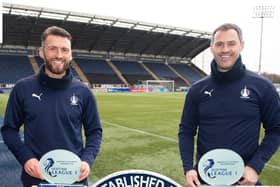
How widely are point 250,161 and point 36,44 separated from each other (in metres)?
42.0

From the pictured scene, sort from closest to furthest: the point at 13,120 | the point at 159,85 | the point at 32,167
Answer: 1. the point at 32,167
2. the point at 13,120
3. the point at 159,85

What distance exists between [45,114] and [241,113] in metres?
1.27

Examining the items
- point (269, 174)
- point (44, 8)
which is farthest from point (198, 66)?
point (269, 174)

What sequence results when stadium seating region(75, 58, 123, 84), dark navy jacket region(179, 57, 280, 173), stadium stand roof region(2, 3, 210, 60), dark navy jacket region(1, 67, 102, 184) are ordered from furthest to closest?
stadium seating region(75, 58, 123, 84)
stadium stand roof region(2, 3, 210, 60)
dark navy jacket region(1, 67, 102, 184)
dark navy jacket region(179, 57, 280, 173)

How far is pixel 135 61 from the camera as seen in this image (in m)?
49.7

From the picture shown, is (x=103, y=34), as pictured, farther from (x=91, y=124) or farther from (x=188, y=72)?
(x=91, y=124)

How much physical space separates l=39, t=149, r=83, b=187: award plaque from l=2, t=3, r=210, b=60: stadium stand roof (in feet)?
98.9

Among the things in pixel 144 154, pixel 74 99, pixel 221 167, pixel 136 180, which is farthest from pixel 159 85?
pixel 136 180

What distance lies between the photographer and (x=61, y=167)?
1.40m

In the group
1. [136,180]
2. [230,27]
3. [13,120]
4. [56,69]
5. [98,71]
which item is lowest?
[98,71]

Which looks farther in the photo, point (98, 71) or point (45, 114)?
point (98, 71)

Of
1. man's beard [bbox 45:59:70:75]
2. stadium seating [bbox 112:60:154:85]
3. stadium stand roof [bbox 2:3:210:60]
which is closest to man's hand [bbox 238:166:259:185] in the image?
man's beard [bbox 45:59:70:75]

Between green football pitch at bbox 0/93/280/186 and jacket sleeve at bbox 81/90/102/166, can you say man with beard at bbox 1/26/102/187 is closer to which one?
jacket sleeve at bbox 81/90/102/166

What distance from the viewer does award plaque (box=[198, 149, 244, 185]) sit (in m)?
1.38
